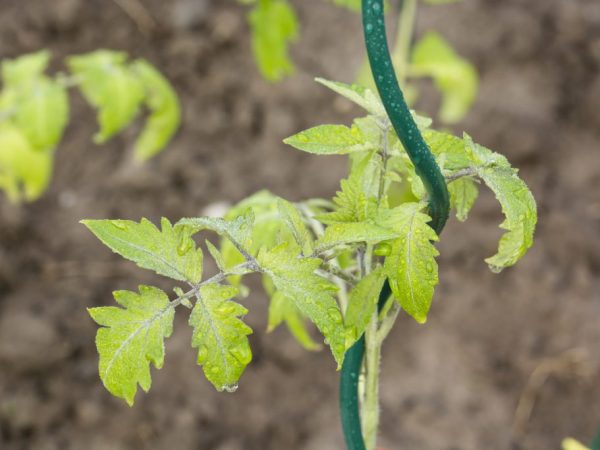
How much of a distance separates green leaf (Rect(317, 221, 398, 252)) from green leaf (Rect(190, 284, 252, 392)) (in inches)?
3.9

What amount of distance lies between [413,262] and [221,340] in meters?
0.19

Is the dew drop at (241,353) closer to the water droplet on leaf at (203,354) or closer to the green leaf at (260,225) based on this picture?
the water droplet on leaf at (203,354)

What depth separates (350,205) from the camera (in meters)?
0.75

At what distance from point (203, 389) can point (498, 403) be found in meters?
0.83

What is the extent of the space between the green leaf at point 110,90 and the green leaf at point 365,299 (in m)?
1.09

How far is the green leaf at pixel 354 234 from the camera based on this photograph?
0.69 meters

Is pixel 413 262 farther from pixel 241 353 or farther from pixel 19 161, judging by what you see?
pixel 19 161

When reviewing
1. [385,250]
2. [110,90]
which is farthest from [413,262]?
[110,90]

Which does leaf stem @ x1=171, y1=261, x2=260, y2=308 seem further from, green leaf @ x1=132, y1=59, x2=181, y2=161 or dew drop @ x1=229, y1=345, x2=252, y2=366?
green leaf @ x1=132, y1=59, x2=181, y2=161

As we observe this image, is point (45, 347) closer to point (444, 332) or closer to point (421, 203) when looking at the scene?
point (444, 332)

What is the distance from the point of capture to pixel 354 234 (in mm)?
692

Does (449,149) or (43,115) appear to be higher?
(449,149)

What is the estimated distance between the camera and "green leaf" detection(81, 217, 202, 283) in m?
0.69

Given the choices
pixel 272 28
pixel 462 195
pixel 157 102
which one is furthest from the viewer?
pixel 272 28
